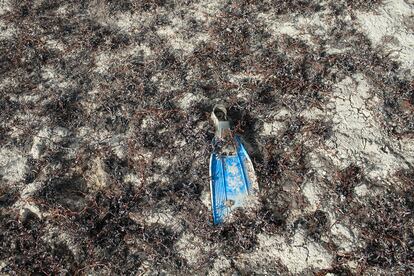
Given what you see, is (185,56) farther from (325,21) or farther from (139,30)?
(325,21)

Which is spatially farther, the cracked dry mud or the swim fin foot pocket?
the swim fin foot pocket

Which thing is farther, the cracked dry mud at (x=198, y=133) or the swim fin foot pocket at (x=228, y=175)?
the swim fin foot pocket at (x=228, y=175)

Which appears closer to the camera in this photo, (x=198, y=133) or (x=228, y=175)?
(x=228, y=175)

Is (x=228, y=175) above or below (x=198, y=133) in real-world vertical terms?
below

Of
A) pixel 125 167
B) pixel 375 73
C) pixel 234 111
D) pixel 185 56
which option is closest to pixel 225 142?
pixel 234 111
